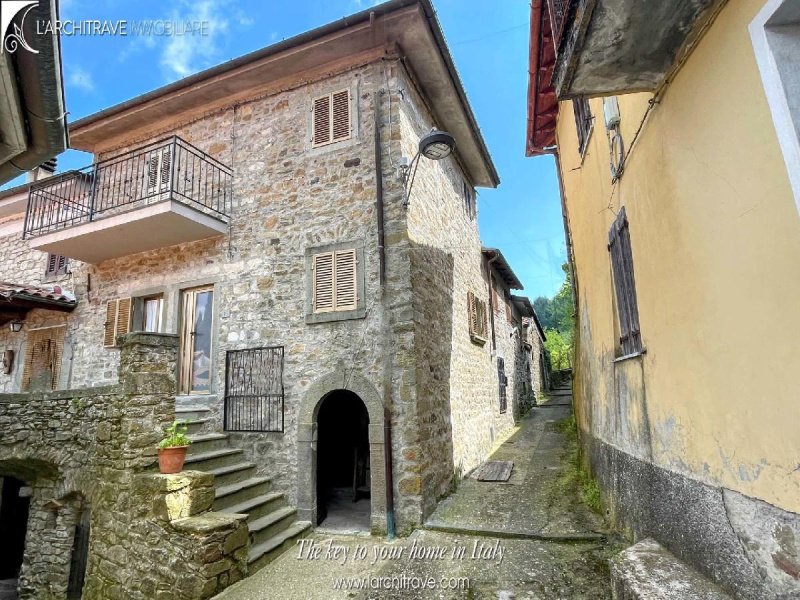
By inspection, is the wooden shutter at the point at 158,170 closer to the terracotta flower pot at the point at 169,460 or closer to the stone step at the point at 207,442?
the stone step at the point at 207,442

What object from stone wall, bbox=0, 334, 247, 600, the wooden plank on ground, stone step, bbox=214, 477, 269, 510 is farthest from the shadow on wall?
stone wall, bbox=0, 334, 247, 600

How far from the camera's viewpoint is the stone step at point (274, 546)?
5.06 metres

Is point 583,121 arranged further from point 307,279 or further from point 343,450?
point 343,450

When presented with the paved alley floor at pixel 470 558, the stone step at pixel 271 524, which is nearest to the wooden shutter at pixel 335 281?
the stone step at pixel 271 524

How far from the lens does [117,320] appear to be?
8.02 m

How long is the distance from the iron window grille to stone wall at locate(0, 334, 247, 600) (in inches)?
50.5

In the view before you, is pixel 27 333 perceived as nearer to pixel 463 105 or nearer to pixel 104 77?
pixel 104 77

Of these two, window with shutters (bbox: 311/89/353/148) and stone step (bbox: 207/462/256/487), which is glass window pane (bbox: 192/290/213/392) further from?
window with shutters (bbox: 311/89/353/148)

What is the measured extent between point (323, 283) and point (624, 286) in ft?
13.5

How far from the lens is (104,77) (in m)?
7.61

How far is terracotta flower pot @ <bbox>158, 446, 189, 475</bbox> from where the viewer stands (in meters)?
5.09

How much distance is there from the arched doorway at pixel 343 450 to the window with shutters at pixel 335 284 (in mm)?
2100

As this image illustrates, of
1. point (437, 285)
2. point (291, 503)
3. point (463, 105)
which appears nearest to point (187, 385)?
point (291, 503)

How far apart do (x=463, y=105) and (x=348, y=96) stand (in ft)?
8.20
